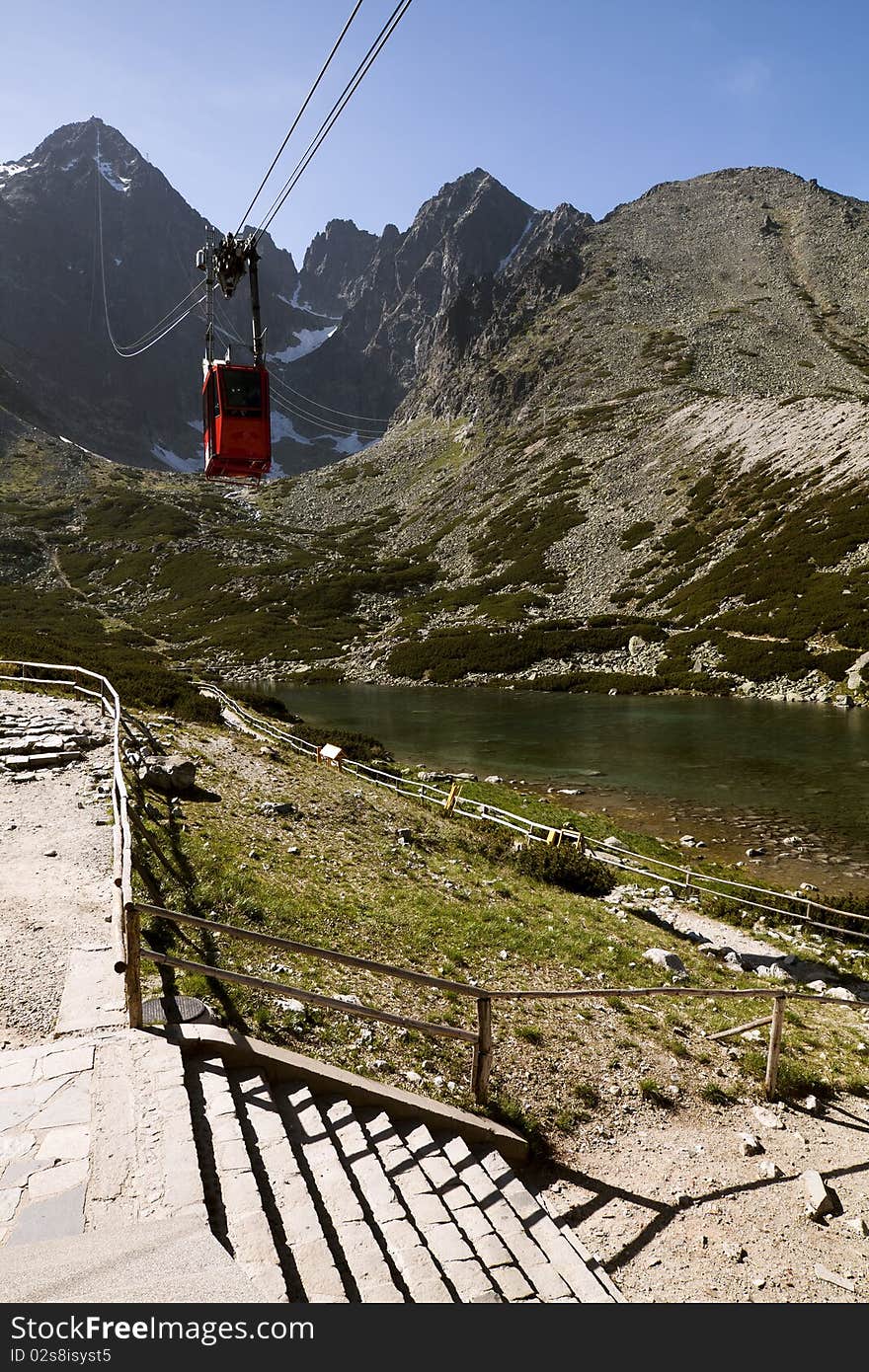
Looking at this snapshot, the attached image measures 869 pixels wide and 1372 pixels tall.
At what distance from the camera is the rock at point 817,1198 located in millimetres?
7512

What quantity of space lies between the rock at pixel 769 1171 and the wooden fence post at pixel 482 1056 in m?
3.35

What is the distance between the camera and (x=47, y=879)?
11.9 metres

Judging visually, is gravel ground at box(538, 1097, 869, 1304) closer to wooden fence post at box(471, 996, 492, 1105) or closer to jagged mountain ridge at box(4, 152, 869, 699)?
wooden fence post at box(471, 996, 492, 1105)

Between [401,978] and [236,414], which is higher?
[236,414]

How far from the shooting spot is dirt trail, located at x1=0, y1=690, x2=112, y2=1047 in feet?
27.7

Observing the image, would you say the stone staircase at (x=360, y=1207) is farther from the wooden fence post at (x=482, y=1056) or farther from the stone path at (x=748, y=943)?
the stone path at (x=748, y=943)

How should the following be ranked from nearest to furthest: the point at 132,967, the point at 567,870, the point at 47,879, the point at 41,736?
1. the point at 132,967
2. the point at 47,879
3. the point at 567,870
4. the point at 41,736

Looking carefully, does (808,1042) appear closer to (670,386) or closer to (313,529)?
(670,386)

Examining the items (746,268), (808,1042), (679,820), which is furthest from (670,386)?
(808,1042)

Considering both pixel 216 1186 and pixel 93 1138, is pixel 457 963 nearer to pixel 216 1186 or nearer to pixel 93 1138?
pixel 216 1186

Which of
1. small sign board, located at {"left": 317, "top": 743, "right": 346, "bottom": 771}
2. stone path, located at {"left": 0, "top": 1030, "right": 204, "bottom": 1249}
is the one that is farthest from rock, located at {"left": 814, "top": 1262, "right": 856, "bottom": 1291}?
small sign board, located at {"left": 317, "top": 743, "right": 346, "bottom": 771}

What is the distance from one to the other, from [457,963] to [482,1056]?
3.76 m

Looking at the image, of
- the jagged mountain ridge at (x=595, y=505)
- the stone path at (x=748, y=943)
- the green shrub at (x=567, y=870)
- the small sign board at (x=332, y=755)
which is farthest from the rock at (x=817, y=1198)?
the jagged mountain ridge at (x=595, y=505)

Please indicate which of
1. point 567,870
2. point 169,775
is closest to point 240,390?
point 169,775
